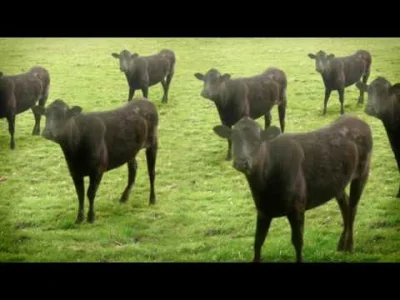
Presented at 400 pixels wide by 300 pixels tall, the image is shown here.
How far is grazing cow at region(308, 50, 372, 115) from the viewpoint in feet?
24.5

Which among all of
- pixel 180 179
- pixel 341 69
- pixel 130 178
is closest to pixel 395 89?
pixel 341 69

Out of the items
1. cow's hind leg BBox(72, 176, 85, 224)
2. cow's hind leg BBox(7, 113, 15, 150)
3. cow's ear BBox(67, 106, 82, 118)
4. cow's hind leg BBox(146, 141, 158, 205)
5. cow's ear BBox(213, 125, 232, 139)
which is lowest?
cow's hind leg BBox(72, 176, 85, 224)

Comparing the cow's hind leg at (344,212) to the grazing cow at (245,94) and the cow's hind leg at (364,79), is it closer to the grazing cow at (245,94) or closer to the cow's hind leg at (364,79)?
the cow's hind leg at (364,79)

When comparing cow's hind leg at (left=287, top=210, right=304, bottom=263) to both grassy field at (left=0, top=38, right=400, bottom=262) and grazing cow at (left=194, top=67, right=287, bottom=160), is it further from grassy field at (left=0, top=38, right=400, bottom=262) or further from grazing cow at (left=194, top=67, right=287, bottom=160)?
grazing cow at (left=194, top=67, right=287, bottom=160)

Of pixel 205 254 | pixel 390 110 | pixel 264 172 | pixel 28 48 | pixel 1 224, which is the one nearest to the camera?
pixel 264 172

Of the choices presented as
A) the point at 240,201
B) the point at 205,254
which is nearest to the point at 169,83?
the point at 240,201

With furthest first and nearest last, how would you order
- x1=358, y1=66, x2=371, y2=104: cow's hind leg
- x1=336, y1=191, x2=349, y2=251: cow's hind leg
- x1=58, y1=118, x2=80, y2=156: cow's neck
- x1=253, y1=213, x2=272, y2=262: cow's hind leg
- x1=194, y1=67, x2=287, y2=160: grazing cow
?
x1=194, y1=67, x2=287, y2=160: grazing cow < x1=358, y1=66, x2=371, y2=104: cow's hind leg < x1=58, y1=118, x2=80, y2=156: cow's neck < x1=336, y1=191, x2=349, y2=251: cow's hind leg < x1=253, y1=213, x2=272, y2=262: cow's hind leg

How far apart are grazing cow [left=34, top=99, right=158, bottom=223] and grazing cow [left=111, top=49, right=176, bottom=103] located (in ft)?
1.26

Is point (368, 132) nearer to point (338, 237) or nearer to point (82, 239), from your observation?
point (338, 237)

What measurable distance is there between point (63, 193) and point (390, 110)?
14.3 ft

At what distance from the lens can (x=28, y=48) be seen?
7711mm

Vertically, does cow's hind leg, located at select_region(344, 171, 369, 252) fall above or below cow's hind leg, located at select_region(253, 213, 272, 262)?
above

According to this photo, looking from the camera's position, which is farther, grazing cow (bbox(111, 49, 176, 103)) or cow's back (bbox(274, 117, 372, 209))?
grazing cow (bbox(111, 49, 176, 103))

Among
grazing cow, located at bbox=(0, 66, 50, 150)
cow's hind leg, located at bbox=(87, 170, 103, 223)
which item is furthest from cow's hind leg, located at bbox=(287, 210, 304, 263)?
grazing cow, located at bbox=(0, 66, 50, 150)
